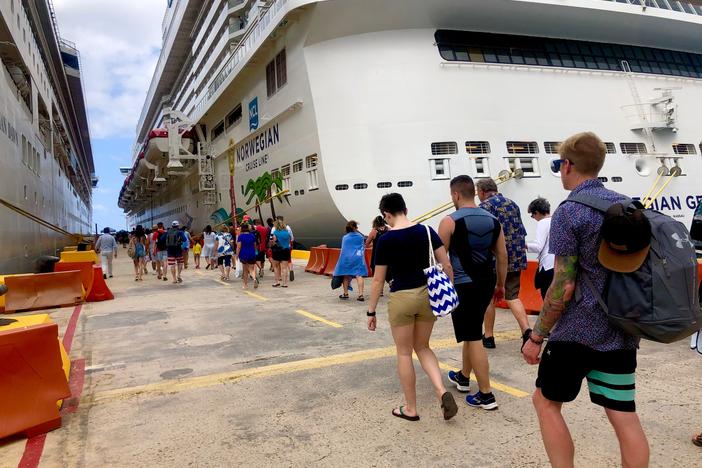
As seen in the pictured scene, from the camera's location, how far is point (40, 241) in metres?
16.9

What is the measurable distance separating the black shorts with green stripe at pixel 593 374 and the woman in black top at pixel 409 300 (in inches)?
48.9

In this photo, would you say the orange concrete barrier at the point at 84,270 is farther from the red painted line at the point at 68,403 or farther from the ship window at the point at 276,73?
the ship window at the point at 276,73

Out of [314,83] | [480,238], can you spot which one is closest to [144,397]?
[480,238]

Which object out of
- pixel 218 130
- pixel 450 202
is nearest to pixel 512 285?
pixel 450 202

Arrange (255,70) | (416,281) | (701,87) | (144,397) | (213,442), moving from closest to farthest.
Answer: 1. (213,442)
2. (416,281)
3. (144,397)
4. (701,87)
5. (255,70)

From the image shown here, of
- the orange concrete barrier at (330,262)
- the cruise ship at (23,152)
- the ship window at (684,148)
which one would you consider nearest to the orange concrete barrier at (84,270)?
the cruise ship at (23,152)

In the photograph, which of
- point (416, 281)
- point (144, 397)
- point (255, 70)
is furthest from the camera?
point (255, 70)

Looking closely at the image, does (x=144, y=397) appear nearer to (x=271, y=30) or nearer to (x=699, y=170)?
(x=271, y=30)

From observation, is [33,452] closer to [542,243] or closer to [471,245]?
[471,245]

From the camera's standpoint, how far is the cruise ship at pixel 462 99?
15789 mm

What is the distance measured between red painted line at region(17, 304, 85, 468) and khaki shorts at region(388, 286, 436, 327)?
245 cm

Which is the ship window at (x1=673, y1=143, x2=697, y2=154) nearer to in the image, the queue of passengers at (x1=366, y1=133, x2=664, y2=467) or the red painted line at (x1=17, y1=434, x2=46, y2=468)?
the queue of passengers at (x1=366, y1=133, x2=664, y2=467)

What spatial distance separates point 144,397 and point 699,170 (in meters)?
21.7

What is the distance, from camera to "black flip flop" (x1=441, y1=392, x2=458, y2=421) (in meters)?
3.15
